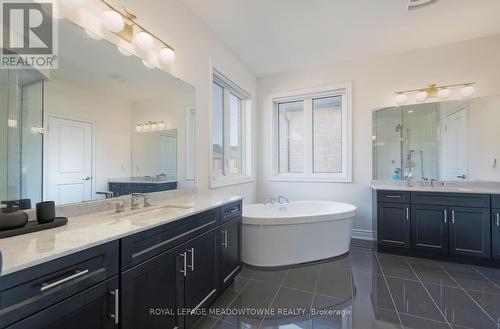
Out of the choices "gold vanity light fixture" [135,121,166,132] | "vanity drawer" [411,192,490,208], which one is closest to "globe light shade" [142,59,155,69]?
"gold vanity light fixture" [135,121,166,132]

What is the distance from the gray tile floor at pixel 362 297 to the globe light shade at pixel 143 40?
7.06ft

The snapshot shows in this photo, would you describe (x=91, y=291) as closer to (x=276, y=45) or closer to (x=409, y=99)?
(x=276, y=45)

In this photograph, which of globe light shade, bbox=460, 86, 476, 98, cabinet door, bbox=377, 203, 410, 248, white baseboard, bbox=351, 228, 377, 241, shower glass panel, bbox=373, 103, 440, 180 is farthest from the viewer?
white baseboard, bbox=351, 228, 377, 241

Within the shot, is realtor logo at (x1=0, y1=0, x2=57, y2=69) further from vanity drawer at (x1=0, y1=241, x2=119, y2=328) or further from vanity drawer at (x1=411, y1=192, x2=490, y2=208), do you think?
vanity drawer at (x1=411, y1=192, x2=490, y2=208)

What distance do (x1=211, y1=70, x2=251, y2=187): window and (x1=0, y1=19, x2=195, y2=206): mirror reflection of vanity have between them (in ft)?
2.92

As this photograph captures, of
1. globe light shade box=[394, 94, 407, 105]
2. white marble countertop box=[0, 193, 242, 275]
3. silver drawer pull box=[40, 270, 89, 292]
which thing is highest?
globe light shade box=[394, 94, 407, 105]

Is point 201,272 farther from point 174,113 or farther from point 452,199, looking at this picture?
point 452,199

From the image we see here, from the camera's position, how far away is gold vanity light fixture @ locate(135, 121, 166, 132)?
194 cm

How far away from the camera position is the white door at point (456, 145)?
3090 mm

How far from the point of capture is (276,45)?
10.3 feet

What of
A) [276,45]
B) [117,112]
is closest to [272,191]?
[276,45]

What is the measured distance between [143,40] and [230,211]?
1579 mm

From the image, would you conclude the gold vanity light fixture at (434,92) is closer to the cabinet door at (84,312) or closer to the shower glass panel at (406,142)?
the shower glass panel at (406,142)

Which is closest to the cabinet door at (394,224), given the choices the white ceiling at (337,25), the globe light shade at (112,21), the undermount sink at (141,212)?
the white ceiling at (337,25)
